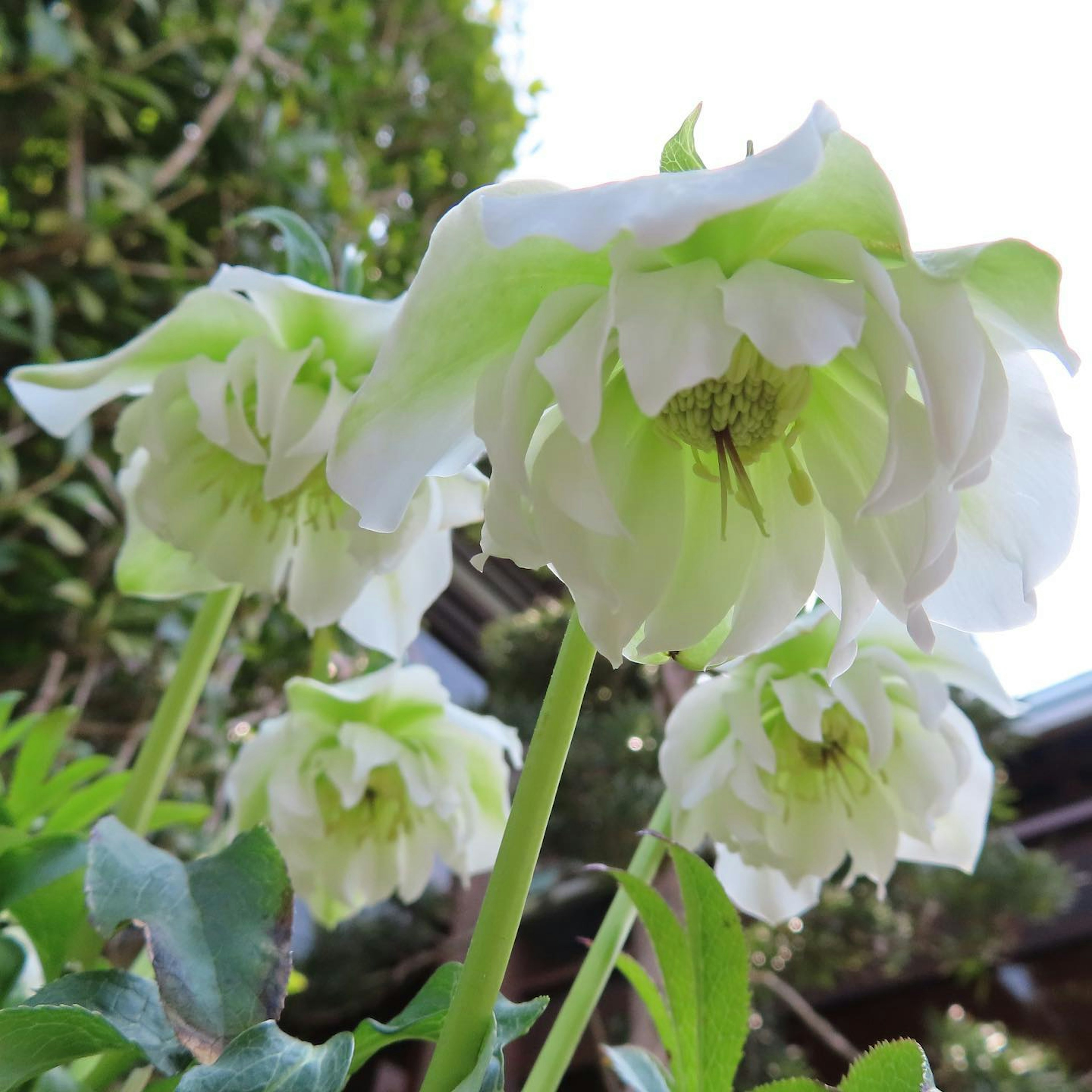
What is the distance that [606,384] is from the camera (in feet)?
0.87

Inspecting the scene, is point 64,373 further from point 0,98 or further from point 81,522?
point 0,98

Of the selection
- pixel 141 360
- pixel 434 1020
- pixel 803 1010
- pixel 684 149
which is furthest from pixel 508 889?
pixel 803 1010

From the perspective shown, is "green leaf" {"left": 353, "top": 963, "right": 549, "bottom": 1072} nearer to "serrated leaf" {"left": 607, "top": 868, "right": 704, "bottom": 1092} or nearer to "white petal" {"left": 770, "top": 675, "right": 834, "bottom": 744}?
"serrated leaf" {"left": 607, "top": 868, "right": 704, "bottom": 1092}

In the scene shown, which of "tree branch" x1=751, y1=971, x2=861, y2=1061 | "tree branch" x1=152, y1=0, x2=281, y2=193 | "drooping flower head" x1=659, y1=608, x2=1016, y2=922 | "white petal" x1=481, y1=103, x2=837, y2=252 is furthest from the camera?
"tree branch" x1=152, y1=0, x2=281, y2=193

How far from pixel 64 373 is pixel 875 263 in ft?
1.04

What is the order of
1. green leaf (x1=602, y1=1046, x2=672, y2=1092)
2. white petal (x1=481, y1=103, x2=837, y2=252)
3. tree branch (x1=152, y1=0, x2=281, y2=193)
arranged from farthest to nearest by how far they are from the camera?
tree branch (x1=152, y1=0, x2=281, y2=193) → green leaf (x1=602, y1=1046, x2=672, y2=1092) → white petal (x1=481, y1=103, x2=837, y2=252)

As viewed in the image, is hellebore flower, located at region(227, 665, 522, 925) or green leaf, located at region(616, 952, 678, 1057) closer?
green leaf, located at region(616, 952, 678, 1057)

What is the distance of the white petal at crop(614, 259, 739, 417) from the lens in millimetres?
219

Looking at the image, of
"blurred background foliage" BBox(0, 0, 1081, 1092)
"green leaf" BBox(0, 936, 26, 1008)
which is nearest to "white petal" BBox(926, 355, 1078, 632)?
"green leaf" BBox(0, 936, 26, 1008)

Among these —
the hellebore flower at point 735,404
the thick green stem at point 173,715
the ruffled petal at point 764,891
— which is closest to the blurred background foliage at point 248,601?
the ruffled petal at point 764,891

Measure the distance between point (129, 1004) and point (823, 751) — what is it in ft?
0.97

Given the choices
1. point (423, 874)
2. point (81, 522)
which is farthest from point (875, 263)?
point (81, 522)

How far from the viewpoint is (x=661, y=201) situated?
20 centimetres

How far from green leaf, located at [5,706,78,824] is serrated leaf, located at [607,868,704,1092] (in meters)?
0.30
